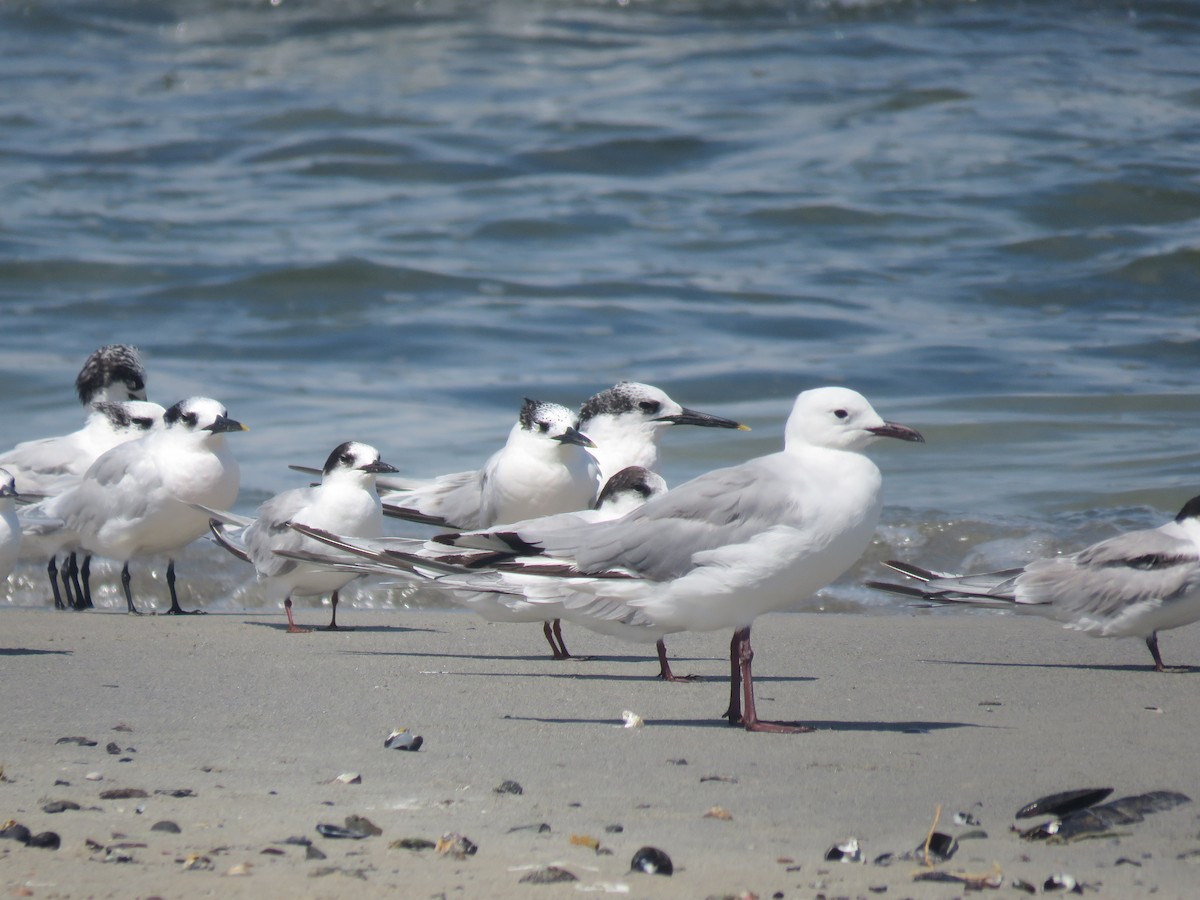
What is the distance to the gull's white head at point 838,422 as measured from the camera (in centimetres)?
421

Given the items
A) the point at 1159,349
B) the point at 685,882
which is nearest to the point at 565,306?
the point at 1159,349

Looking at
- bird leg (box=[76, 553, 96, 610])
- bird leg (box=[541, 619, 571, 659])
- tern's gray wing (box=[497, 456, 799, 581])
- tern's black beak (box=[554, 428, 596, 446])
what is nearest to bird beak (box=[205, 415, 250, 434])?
bird leg (box=[76, 553, 96, 610])

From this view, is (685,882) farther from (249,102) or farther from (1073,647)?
(249,102)

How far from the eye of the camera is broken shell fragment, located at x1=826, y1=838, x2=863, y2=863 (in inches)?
115

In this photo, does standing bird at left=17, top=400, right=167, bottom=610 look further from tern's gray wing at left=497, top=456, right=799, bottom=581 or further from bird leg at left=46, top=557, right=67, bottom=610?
tern's gray wing at left=497, top=456, right=799, bottom=581

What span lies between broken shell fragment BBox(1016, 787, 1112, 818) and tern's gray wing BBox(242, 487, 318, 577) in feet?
12.0

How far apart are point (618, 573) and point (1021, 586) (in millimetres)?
1667

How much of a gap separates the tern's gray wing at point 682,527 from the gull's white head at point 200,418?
304 centimetres

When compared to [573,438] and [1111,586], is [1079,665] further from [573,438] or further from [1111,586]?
[573,438]

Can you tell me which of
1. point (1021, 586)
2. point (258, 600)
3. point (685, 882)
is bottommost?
point (258, 600)

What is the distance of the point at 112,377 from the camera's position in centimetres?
921

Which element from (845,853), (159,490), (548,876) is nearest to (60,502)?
(159,490)

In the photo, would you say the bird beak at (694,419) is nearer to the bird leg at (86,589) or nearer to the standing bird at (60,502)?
the standing bird at (60,502)

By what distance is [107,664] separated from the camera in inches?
198
